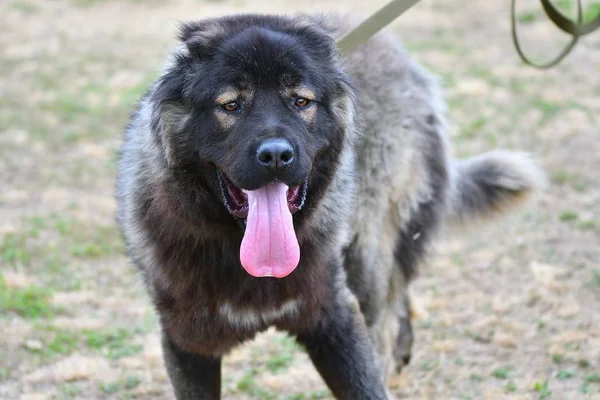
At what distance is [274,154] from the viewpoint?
9.97 ft

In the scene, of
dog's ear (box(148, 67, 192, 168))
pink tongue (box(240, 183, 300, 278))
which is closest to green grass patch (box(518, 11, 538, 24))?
dog's ear (box(148, 67, 192, 168))

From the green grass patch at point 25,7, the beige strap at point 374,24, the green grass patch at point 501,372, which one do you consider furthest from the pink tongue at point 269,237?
the green grass patch at point 25,7

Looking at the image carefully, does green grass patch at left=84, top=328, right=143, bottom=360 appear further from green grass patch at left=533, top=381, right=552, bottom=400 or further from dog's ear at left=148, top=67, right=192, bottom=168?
green grass patch at left=533, top=381, right=552, bottom=400

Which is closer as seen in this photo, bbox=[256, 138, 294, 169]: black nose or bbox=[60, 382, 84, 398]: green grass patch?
bbox=[256, 138, 294, 169]: black nose

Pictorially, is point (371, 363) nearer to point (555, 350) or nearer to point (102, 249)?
point (555, 350)

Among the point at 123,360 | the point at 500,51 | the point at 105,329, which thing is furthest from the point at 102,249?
the point at 500,51

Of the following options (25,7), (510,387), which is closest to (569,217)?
(510,387)

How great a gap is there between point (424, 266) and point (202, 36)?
2.61 metres

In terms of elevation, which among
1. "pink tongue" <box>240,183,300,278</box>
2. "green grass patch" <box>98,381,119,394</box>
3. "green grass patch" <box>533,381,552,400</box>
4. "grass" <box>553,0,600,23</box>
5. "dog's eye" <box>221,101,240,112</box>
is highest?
"dog's eye" <box>221,101,240,112</box>

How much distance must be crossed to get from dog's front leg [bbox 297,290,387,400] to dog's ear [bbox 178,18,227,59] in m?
1.20

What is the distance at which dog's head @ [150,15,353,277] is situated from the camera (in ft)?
10.3

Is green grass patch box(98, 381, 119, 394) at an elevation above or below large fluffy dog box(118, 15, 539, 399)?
below

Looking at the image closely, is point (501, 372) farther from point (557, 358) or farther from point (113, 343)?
point (113, 343)

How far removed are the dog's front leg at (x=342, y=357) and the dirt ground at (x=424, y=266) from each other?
0.97 m
